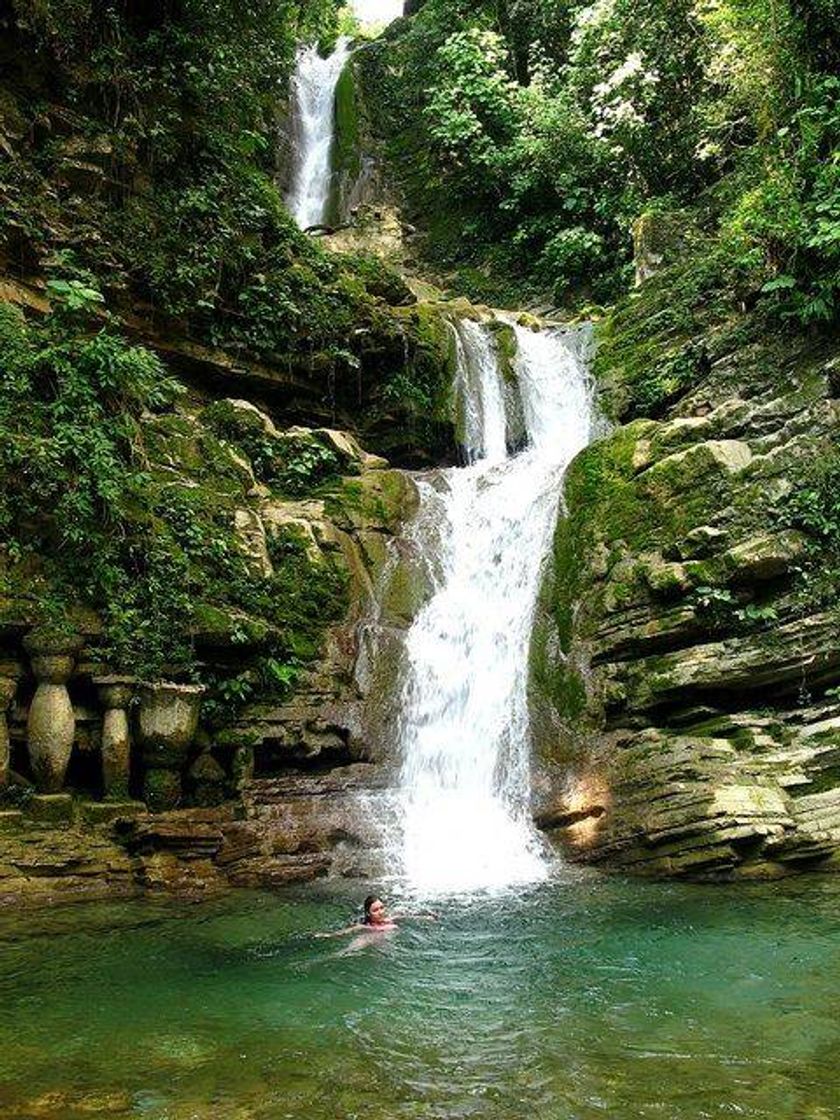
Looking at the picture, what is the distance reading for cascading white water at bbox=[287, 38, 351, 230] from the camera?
25188 millimetres

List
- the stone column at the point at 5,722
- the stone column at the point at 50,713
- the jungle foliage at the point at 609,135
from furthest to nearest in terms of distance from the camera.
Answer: the jungle foliage at the point at 609,135
the stone column at the point at 50,713
the stone column at the point at 5,722

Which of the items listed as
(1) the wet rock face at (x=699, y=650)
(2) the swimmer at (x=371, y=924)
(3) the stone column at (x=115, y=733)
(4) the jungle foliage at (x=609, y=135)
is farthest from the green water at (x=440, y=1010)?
(4) the jungle foliage at (x=609, y=135)

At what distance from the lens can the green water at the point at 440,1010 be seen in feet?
12.9

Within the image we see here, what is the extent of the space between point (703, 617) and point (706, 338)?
6211 mm

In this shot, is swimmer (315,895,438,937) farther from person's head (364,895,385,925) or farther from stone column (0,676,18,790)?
stone column (0,676,18,790)

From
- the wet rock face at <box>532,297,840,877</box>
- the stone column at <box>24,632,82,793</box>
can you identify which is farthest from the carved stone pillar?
the wet rock face at <box>532,297,840,877</box>

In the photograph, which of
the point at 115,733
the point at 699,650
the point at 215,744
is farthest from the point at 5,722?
the point at 699,650

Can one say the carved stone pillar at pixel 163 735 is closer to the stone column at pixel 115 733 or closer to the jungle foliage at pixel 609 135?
the stone column at pixel 115 733

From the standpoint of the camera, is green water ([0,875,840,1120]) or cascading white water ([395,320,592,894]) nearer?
green water ([0,875,840,1120])

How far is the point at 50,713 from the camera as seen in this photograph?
8695 mm

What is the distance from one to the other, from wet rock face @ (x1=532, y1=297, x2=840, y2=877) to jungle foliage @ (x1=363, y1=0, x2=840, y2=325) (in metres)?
2.43

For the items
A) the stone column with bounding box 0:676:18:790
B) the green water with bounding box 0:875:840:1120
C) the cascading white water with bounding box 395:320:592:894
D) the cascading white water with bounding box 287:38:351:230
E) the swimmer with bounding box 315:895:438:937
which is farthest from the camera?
the cascading white water with bounding box 287:38:351:230

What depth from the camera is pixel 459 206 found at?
1016 inches

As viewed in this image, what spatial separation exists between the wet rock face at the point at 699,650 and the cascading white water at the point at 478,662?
0.41 meters
